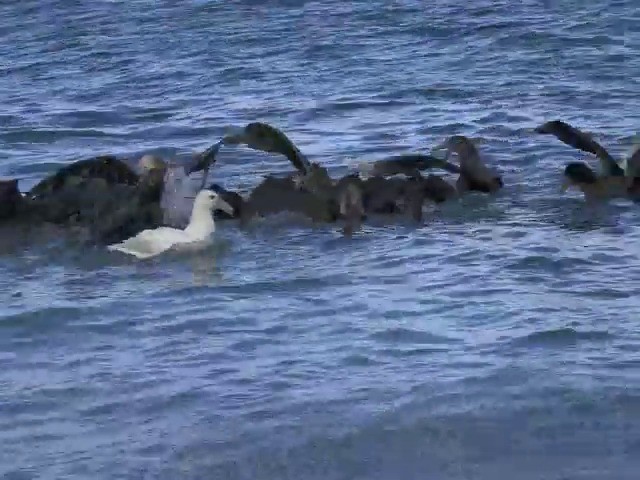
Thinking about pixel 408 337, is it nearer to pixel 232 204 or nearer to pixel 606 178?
pixel 232 204

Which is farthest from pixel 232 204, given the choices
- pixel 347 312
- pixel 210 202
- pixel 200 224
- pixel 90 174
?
pixel 347 312

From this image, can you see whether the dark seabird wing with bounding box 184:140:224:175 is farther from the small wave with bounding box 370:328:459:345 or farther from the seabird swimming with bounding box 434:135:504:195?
the small wave with bounding box 370:328:459:345

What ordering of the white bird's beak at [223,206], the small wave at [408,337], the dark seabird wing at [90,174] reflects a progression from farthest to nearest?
1. the dark seabird wing at [90,174]
2. the white bird's beak at [223,206]
3. the small wave at [408,337]

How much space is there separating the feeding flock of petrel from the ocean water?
185 millimetres

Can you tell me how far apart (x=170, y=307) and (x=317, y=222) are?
2.30 metres

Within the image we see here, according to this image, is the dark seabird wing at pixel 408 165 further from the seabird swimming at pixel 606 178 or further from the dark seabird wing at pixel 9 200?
the dark seabird wing at pixel 9 200

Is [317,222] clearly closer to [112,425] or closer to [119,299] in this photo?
[119,299]

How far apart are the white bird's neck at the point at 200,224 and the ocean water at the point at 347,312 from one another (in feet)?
0.57

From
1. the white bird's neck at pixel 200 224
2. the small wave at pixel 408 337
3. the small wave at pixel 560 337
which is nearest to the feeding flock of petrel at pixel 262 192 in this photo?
A: the white bird's neck at pixel 200 224

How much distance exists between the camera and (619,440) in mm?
7398

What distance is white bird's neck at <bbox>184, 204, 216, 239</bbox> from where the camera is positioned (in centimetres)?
1129

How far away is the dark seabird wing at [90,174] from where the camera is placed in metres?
12.5

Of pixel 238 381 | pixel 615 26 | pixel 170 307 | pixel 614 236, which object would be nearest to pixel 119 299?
pixel 170 307

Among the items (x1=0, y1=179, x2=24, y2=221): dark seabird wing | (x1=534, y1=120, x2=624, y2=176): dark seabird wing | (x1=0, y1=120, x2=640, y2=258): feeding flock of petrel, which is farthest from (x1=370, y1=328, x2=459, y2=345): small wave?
(x1=0, y1=179, x2=24, y2=221): dark seabird wing
